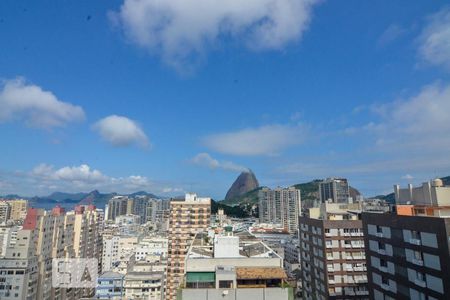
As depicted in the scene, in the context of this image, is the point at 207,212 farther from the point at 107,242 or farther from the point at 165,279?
the point at 107,242

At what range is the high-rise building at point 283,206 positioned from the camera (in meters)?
142

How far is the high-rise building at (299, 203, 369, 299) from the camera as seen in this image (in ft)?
104

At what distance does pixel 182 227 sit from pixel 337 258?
91.1ft

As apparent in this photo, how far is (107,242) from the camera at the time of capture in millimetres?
86750

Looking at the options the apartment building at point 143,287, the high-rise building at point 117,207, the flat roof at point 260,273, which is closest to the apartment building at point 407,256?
the flat roof at point 260,273

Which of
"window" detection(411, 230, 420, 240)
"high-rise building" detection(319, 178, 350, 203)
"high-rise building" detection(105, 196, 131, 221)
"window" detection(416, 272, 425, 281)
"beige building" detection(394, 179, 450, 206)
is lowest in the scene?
"window" detection(416, 272, 425, 281)

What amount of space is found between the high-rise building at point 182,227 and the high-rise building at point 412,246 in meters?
32.4

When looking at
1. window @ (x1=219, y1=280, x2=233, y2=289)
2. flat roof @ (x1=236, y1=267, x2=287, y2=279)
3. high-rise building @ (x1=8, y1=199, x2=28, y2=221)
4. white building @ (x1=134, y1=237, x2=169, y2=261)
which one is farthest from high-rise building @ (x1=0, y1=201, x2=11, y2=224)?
window @ (x1=219, y1=280, x2=233, y2=289)

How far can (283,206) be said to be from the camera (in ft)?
478

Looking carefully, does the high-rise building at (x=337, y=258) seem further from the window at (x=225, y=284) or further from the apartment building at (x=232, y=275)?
the window at (x=225, y=284)

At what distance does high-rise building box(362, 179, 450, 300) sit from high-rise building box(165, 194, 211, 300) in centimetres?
3240

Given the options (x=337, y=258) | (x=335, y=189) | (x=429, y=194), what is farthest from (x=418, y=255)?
(x=335, y=189)

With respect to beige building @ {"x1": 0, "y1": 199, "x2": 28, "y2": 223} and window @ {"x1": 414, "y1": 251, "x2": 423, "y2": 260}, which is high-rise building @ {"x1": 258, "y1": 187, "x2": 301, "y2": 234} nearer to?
beige building @ {"x1": 0, "y1": 199, "x2": 28, "y2": 223}

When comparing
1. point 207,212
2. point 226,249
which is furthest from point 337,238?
point 207,212
